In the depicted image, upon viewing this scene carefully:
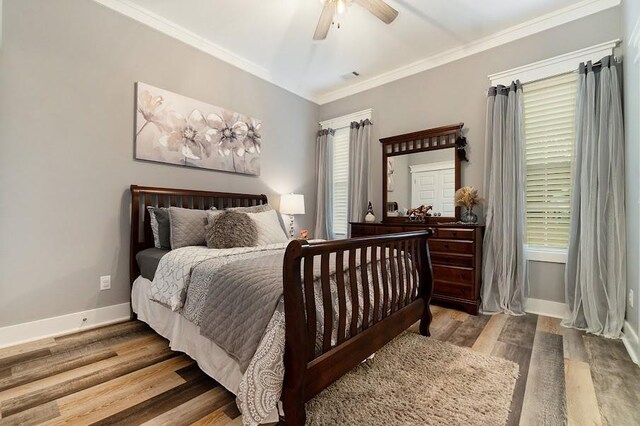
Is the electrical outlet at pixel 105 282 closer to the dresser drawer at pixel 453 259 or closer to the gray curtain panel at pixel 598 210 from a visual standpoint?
the dresser drawer at pixel 453 259

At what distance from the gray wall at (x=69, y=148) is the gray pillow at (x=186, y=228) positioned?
0.56 meters

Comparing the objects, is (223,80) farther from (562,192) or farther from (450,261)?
(562,192)

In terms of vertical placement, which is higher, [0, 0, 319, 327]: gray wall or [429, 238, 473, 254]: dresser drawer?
[0, 0, 319, 327]: gray wall

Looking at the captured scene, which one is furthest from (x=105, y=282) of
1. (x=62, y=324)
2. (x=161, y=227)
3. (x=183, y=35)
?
(x=183, y=35)

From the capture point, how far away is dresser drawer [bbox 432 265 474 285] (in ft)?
9.43

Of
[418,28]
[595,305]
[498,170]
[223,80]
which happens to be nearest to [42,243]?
[223,80]

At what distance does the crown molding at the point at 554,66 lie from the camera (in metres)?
2.54

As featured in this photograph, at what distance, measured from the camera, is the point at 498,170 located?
2971 millimetres

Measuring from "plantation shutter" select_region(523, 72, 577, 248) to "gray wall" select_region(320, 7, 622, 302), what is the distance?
0.30m

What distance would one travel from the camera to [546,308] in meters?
2.80

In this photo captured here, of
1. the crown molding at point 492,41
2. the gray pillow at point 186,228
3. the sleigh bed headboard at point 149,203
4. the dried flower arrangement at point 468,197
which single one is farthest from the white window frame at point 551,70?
the sleigh bed headboard at point 149,203

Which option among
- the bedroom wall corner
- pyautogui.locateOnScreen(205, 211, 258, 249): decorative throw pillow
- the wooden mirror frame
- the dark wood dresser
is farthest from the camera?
the wooden mirror frame

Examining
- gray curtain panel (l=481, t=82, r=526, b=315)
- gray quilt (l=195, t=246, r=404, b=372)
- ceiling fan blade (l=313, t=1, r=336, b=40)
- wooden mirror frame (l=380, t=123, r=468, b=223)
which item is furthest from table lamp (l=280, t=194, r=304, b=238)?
gray curtain panel (l=481, t=82, r=526, b=315)

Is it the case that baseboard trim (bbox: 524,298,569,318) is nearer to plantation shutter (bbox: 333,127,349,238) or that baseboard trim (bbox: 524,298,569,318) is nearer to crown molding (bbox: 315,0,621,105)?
plantation shutter (bbox: 333,127,349,238)
